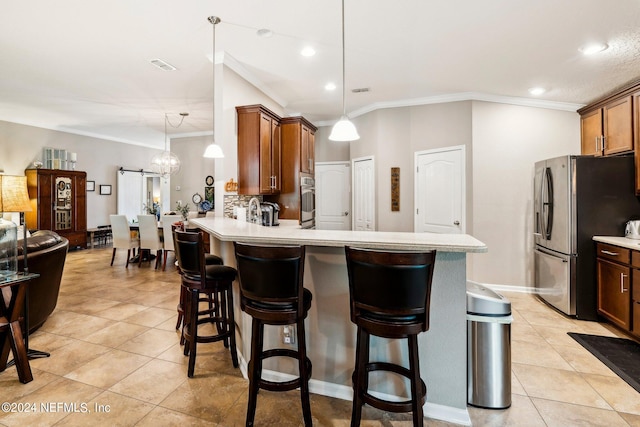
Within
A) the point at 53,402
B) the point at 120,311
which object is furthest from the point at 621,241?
the point at 120,311

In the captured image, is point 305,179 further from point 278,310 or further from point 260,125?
point 278,310

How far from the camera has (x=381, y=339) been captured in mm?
→ 1966

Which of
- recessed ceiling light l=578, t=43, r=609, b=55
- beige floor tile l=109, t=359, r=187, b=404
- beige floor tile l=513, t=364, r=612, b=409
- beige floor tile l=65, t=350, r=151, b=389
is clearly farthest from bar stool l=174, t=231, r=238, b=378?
recessed ceiling light l=578, t=43, r=609, b=55

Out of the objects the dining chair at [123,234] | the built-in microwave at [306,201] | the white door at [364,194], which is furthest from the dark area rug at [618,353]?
the dining chair at [123,234]

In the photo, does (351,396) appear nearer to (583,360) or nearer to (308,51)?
(583,360)

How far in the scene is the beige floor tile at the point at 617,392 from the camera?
1.98 m

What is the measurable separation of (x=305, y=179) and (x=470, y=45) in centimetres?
273

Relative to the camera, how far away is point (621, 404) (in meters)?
2.00

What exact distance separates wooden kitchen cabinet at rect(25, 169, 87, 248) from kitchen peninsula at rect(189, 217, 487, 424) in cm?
653

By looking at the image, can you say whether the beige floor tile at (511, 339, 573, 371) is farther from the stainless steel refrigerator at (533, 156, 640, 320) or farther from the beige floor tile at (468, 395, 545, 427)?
the stainless steel refrigerator at (533, 156, 640, 320)

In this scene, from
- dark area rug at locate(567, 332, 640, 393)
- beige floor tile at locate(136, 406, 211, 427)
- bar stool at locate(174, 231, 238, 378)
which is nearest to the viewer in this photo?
beige floor tile at locate(136, 406, 211, 427)

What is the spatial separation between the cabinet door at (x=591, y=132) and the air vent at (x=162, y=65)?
17.4ft

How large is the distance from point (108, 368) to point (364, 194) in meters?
4.02

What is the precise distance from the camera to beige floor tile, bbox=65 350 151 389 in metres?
2.25
